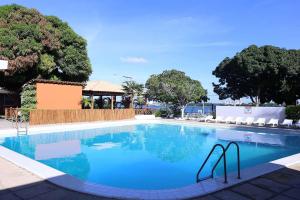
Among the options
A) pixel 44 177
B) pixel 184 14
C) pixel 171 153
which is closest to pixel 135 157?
pixel 171 153

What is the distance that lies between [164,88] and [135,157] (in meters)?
15.7

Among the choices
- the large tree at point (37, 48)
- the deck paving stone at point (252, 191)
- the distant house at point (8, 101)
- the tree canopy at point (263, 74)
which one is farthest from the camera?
the tree canopy at point (263, 74)

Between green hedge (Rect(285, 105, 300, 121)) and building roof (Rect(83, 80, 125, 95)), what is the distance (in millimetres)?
15437

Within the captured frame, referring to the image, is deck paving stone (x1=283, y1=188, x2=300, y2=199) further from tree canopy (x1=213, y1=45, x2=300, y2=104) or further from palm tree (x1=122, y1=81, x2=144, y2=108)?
tree canopy (x1=213, y1=45, x2=300, y2=104)

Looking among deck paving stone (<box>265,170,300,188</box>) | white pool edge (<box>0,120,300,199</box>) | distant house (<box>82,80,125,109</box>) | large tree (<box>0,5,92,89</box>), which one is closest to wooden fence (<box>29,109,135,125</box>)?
distant house (<box>82,80,125,109</box>)

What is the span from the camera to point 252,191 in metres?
5.93

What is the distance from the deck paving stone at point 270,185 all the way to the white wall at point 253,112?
16.6m

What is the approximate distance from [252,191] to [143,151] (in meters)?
8.49

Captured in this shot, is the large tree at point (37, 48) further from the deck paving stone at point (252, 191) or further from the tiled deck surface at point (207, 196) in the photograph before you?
the deck paving stone at point (252, 191)

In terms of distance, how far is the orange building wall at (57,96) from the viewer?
73.9 feet

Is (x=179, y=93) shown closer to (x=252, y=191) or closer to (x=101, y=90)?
(x=101, y=90)

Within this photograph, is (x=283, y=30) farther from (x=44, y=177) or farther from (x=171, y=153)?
(x=44, y=177)

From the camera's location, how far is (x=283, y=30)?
22688 millimetres

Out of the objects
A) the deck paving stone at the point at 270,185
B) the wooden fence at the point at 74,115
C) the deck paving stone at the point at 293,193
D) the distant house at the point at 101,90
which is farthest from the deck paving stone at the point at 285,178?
the distant house at the point at 101,90
